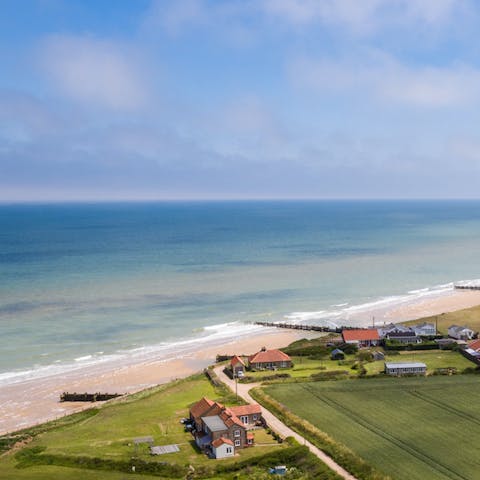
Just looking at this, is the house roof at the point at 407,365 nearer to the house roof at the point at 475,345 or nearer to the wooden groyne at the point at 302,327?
the house roof at the point at 475,345

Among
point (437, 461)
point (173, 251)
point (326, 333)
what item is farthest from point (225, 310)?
point (173, 251)

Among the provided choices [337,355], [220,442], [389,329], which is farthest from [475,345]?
[220,442]

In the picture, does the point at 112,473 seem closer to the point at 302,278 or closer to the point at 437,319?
the point at 437,319

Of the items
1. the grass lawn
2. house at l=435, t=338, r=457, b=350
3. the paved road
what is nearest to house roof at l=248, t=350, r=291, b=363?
the paved road

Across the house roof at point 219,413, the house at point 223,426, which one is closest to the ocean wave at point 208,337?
the house roof at point 219,413

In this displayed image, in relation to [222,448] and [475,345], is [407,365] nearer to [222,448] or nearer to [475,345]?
[475,345]

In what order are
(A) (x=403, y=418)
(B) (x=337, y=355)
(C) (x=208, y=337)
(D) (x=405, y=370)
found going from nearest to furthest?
1. (A) (x=403, y=418)
2. (D) (x=405, y=370)
3. (B) (x=337, y=355)
4. (C) (x=208, y=337)
